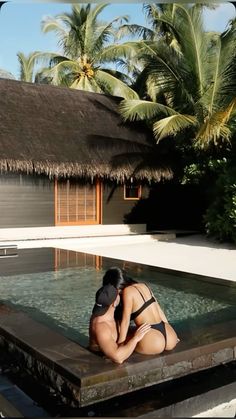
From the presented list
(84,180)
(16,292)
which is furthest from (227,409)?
(84,180)

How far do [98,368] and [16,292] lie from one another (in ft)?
10.0

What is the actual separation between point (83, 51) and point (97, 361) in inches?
824

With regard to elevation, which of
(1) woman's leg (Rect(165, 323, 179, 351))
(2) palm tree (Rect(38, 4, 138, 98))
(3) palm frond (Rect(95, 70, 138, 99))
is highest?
(2) palm tree (Rect(38, 4, 138, 98))

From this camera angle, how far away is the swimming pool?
14.7 ft

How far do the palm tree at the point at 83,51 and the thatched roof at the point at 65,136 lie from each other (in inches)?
282

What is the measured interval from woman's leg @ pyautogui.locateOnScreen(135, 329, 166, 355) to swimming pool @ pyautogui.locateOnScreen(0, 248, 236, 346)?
A: 91 centimetres

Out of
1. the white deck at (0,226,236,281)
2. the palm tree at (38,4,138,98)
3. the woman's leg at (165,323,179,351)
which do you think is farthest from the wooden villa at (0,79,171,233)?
the woman's leg at (165,323,179,351)

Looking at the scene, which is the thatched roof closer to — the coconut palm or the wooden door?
the wooden door

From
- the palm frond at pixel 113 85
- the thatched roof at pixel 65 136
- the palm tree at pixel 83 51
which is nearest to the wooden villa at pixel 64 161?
the thatched roof at pixel 65 136

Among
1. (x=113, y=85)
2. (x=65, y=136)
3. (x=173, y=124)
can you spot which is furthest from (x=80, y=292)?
(x=113, y=85)

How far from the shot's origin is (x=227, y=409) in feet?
9.30

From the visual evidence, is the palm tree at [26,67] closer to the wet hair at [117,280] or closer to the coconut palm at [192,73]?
the coconut palm at [192,73]

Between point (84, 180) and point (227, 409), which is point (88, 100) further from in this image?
point (227, 409)

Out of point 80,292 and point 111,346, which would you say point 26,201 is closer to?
point 80,292
